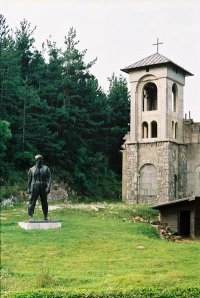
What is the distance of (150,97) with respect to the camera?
3950 centimetres

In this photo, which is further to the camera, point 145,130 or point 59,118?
point 59,118

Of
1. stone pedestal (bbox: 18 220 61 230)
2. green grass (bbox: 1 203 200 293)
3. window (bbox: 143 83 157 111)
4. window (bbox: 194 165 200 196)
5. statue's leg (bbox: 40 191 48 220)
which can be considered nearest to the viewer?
green grass (bbox: 1 203 200 293)

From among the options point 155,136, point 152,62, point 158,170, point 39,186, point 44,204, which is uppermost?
point 152,62

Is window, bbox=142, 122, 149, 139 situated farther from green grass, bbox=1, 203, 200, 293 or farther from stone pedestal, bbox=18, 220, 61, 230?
stone pedestal, bbox=18, 220, 61, 230

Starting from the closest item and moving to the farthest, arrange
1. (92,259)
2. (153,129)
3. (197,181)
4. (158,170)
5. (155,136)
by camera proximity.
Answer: (92,259) → (158,170) → (197,181) → (155,136) → (153,129)

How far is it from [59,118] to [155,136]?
969 centimetres

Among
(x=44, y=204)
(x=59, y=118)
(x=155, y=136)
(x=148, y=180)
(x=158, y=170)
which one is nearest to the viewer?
(x=44, y=204)

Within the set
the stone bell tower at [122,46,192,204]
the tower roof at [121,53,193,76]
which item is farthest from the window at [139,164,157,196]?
the tower roof at [121,53,193,76]

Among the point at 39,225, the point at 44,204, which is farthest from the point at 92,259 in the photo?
the point at 44,204

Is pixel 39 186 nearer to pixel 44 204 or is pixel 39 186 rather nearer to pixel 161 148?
pixel 44 204

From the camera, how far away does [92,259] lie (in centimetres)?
1591

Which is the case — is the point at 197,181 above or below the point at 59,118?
below

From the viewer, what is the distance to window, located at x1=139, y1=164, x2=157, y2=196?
36.9 meters

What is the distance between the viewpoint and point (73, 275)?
1366 cm
